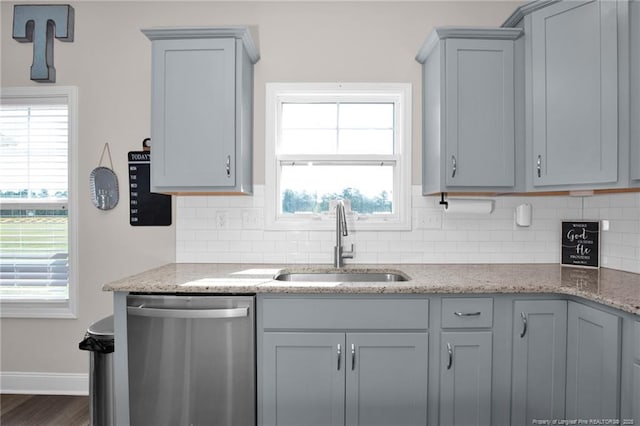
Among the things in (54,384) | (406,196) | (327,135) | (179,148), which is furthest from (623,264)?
(54,384)

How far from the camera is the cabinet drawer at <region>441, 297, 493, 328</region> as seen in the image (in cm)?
194

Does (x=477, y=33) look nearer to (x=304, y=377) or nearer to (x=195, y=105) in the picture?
(x=195, y=105)

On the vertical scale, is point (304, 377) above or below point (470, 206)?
below

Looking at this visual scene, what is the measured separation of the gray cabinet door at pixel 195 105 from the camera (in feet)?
7.55

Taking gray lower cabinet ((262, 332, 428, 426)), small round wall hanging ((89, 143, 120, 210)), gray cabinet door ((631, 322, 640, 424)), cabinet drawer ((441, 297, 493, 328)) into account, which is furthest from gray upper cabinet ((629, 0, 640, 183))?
small round wall hanging ((89, 143, 120, 210))

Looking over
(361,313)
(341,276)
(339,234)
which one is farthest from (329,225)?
(361,313)

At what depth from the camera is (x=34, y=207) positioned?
2830 millimetres

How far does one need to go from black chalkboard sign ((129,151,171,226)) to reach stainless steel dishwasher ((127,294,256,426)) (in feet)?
3.06

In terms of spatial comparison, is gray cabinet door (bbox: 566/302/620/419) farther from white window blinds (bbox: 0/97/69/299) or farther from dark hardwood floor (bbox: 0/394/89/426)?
white window blinds (bbox: 0/97/69/299)

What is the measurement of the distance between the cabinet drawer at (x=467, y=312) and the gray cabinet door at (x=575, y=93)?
835 millimetres

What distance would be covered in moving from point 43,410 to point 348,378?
6.88 feet

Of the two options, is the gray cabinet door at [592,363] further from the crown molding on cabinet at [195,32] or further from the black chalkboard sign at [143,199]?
the black chalkboard sign at [143,199]

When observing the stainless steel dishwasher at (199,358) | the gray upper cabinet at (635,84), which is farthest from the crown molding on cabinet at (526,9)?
the stainless steel dishwasher at (199,358)

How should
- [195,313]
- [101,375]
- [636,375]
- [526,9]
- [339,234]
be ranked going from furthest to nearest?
1. [339,234]
2. [526,9]
3. [101,375]
4. [195,313]
5. [636,375]
